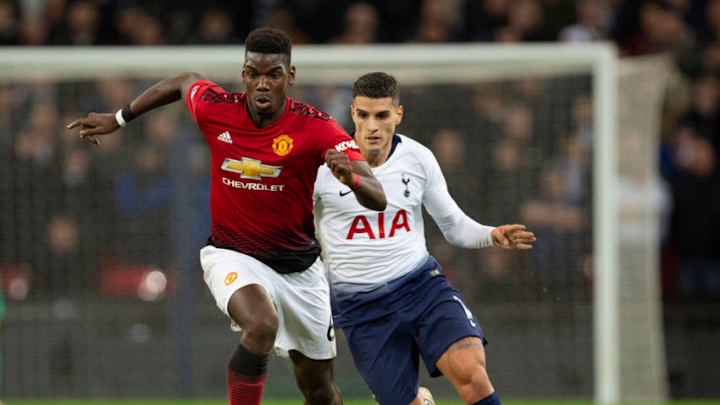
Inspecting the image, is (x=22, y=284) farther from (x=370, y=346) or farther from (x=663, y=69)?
(x=663, y=69)

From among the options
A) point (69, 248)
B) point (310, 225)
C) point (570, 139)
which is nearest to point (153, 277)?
point (69, 248)

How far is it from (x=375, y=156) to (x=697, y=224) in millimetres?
5901

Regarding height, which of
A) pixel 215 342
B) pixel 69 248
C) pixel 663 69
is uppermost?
pixel 663 69

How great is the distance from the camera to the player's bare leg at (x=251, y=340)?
227 inches

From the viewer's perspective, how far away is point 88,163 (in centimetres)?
1138

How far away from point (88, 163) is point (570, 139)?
4918 millimetres

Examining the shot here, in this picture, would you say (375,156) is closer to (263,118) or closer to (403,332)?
(263,118)

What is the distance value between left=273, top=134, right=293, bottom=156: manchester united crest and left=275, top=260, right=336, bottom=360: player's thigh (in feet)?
2.43

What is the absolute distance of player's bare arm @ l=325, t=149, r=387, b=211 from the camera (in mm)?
5211

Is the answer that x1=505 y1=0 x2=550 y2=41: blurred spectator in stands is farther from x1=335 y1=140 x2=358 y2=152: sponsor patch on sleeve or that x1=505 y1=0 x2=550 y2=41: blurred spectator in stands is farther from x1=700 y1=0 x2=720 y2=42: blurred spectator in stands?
x1=335 y1=140 x2=358 y2=152: sponsor patch on sleeve

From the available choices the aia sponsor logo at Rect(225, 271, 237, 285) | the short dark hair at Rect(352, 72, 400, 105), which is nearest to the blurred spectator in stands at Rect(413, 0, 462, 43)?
the short dark hair at Rect(352, 72, 400, 105)

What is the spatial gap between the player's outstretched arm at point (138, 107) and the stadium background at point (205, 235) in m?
4.21

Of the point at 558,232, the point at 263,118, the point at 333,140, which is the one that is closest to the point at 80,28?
the point at 558,232

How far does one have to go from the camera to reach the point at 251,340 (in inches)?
227
